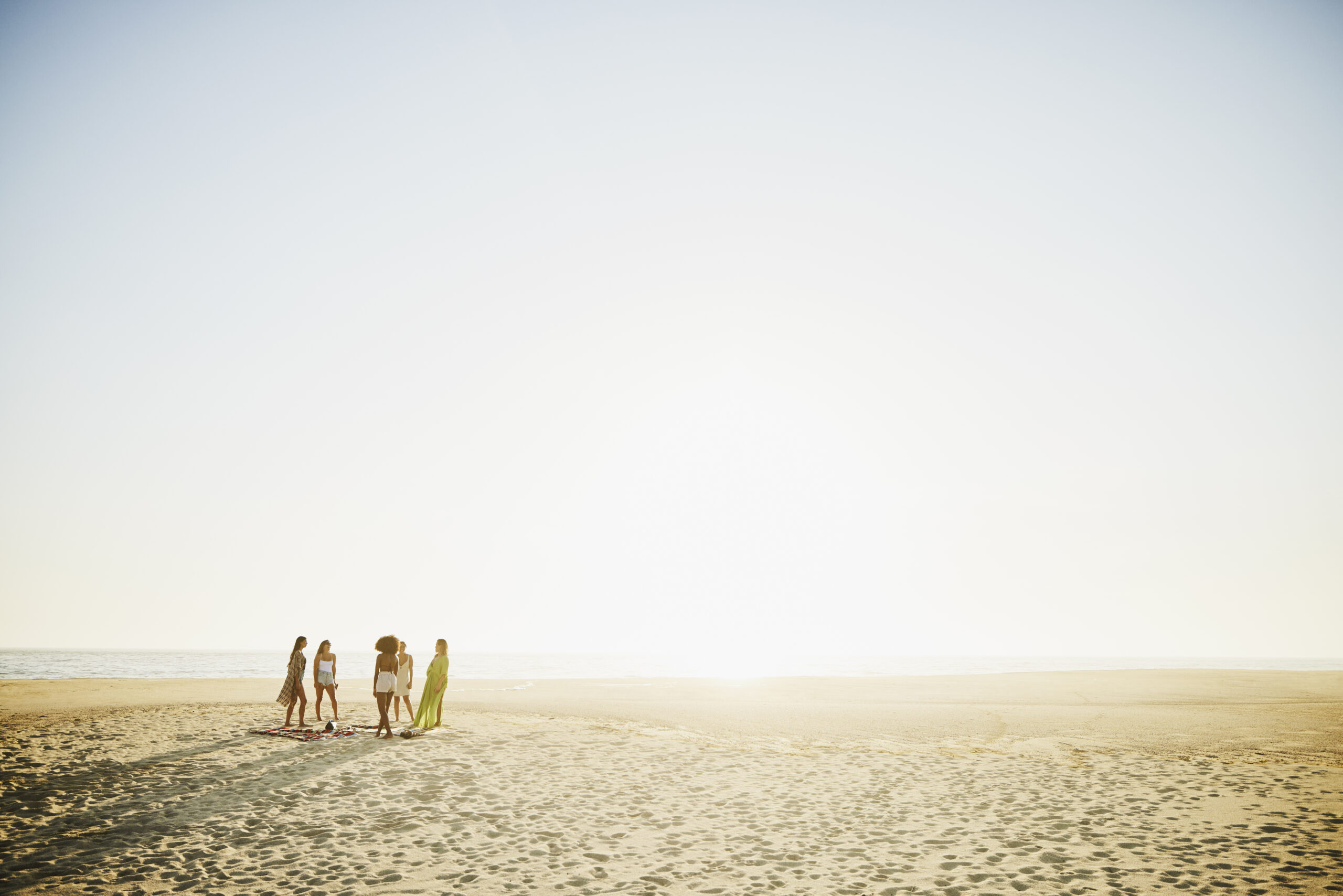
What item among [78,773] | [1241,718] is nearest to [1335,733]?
[1241,718]

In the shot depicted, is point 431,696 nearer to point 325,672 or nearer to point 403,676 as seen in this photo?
point 403,676

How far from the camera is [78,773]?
40.6 ft

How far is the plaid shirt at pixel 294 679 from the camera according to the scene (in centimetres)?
1691

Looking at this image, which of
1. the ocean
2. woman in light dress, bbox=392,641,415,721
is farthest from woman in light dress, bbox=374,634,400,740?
the ocean

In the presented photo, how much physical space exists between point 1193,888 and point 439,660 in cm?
1576

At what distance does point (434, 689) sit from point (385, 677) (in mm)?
1519

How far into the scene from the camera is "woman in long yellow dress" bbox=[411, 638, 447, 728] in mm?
17828

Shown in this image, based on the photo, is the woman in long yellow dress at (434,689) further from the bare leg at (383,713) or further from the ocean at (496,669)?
the ocean at (496,669)

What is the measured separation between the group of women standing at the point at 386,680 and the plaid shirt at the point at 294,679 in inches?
0.5

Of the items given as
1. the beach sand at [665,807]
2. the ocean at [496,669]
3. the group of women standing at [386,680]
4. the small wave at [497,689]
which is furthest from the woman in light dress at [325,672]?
the ocean at [496,669]

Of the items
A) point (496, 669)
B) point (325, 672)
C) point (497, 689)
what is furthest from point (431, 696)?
point (496, 669)

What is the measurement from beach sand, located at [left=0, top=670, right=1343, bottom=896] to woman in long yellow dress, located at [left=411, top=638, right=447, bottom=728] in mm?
832

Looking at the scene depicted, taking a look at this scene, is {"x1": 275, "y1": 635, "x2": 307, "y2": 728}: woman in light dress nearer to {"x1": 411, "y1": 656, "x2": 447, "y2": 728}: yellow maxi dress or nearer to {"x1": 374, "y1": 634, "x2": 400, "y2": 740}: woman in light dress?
{"x1": 374, "y1": 634, "x2": 400, "y2": 740}: woman in light dress

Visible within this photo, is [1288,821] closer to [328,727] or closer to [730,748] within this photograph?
[730,748]
